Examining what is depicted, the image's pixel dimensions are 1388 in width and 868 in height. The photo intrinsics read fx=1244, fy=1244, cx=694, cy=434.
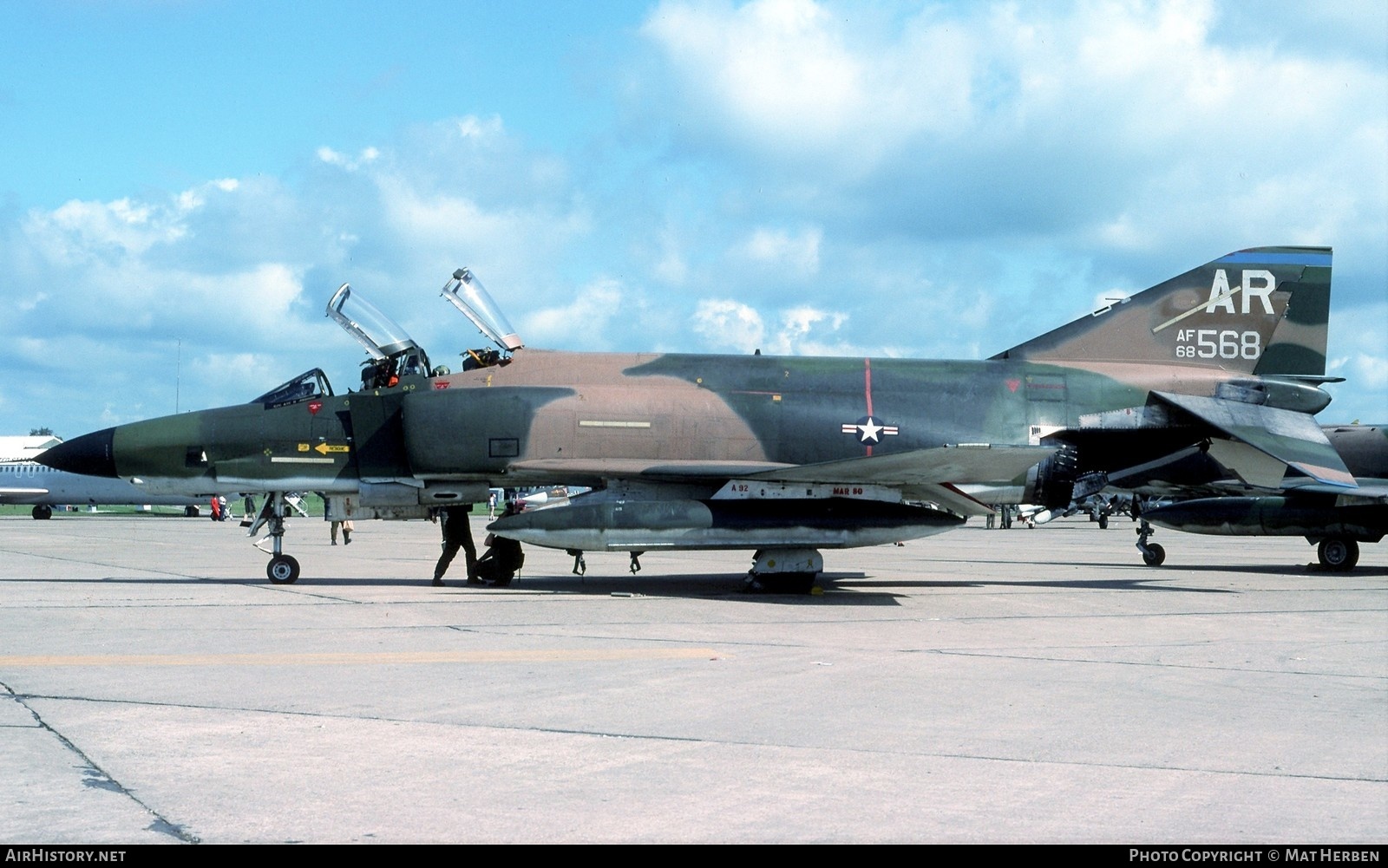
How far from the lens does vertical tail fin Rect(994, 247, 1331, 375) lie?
17.0m

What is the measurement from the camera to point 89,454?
1512 centimetres

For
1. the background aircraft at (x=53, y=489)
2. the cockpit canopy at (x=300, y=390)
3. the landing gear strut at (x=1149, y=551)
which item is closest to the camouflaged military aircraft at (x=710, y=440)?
the cockpit canopy at (x=300, y=390)

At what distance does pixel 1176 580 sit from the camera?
58.2 feet

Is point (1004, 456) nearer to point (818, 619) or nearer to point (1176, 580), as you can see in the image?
point (818, 619)

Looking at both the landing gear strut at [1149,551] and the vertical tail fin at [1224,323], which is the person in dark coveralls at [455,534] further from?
the landing gear strut at [1149,551]

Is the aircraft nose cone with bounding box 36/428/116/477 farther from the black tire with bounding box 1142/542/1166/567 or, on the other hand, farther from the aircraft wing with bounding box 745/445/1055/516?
the black tire with bounding box 1142/542/1166/567

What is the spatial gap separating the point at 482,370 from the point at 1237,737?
11070mm

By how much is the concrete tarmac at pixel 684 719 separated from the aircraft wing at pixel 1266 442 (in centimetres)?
229

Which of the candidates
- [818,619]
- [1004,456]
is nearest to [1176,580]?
[1004,456]

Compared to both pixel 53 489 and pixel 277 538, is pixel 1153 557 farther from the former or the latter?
pixel 53 489

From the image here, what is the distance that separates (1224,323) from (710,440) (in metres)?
7.45

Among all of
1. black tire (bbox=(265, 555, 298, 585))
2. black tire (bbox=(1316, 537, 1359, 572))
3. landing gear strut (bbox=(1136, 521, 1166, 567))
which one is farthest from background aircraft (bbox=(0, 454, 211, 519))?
black tire (bbox=(1316, 537, 1359, 572))

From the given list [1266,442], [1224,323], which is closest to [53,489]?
[1224,323]

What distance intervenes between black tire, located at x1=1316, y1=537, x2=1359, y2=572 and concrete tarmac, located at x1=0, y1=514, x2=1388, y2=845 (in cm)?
675
